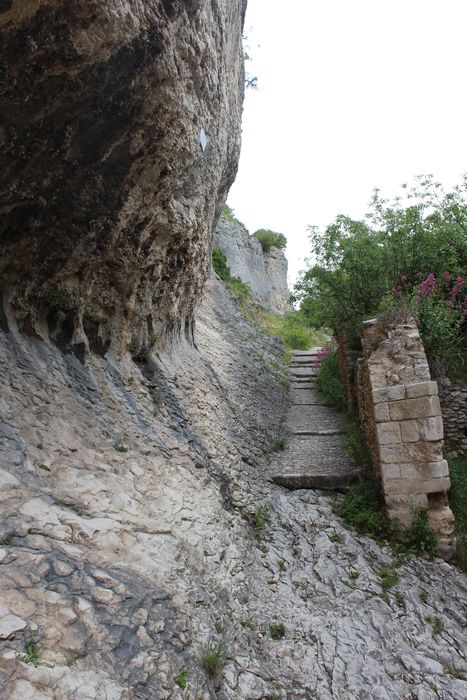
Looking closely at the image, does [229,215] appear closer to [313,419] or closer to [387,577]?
[313,419]

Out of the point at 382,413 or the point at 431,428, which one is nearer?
the point at 431,428

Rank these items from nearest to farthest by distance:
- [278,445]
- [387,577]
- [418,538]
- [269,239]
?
[387,577]
[418,538]
[278,445]
[269,239]

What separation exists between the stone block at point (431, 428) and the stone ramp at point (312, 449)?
138 centimetres

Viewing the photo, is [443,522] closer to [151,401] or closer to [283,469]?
[283,469]

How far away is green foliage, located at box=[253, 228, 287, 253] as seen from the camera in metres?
23.7

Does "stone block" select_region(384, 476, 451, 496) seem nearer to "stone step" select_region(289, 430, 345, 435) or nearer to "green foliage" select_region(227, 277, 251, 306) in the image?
"stone step" select_region(289, 430, 345, 435)

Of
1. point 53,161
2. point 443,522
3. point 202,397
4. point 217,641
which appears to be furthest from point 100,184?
point 443,522

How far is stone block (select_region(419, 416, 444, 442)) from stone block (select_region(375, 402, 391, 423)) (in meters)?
0.41

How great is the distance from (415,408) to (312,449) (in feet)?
8.60

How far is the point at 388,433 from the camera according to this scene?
549cm

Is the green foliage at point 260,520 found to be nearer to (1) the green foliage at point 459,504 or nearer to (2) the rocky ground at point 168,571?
(2) the rocky ground at point 168,571

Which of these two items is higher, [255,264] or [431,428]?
[255,264]

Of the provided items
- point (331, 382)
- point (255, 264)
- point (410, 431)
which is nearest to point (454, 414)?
point (410, 431)

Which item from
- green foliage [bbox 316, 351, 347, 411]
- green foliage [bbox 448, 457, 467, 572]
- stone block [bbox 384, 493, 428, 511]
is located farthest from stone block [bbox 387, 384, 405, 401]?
green foliage [bbox 316, 351, 347, 411]
